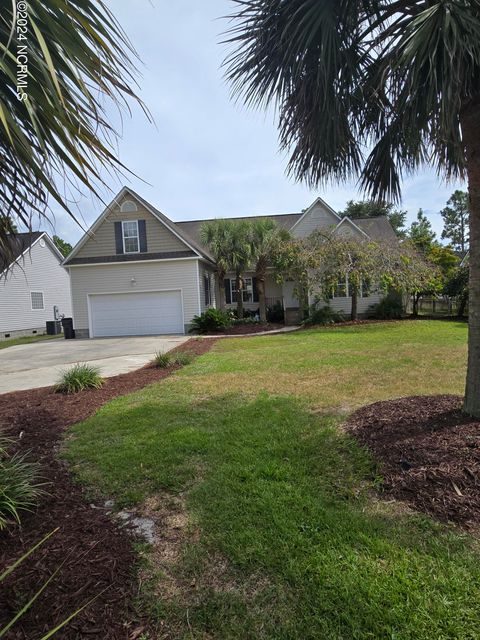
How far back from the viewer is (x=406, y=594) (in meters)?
1.84

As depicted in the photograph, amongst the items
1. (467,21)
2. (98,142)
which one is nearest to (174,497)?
(98,142)

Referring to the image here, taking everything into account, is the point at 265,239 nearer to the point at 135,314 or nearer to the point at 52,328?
the point at 135,314

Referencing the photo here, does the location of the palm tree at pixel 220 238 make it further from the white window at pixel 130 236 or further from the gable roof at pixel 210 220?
the white window at pixel 130 236

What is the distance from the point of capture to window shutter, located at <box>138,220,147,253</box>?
17000 mm

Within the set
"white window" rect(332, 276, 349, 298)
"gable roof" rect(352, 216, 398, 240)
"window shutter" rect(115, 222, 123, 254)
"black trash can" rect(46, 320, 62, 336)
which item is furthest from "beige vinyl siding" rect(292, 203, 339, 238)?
"black trash can" rect(46, 320, 62, 336)

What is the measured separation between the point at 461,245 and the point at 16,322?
5907 centimetres

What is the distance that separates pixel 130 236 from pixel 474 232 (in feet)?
52.3

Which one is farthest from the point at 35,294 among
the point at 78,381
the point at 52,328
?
the point at 78,381

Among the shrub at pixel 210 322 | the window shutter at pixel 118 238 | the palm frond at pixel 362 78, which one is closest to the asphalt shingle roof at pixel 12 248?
the palm frond at pixel 362 78

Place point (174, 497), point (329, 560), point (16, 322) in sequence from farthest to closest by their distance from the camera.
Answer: point (16, 322) < point (174, 497) < point (329, 560)

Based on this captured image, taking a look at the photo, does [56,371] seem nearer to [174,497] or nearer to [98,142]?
[174,497]

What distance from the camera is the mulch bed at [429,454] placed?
102 inches

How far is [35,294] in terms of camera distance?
2342 cm

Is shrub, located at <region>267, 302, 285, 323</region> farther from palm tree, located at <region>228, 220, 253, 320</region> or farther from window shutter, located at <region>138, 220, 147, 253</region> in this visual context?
window shutter, located at <region>138, 220, 147, 253</region>
